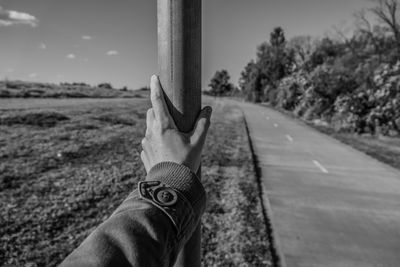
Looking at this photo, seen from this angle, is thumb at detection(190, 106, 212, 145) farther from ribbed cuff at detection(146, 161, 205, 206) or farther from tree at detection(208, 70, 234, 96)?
tree at detection(208, 70, 234, 96)

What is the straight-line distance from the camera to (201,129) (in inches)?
57.9

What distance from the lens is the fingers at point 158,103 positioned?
141cm

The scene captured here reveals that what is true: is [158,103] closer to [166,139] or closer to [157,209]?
[166,139]

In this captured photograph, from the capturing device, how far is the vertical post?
1449 millimetres

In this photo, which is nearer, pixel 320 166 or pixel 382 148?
pixel 320 166

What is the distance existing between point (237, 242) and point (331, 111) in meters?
22.2

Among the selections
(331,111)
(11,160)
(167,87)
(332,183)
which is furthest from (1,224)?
(331,111)

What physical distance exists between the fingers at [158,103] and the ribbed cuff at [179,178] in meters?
0.22

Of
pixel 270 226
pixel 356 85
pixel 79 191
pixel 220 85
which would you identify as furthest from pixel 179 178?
pixel 220 85

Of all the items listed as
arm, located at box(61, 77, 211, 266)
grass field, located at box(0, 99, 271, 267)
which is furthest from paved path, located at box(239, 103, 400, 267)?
arm, located at box(61, 77, 211, 266)

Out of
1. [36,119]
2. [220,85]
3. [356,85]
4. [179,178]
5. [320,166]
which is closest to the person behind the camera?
[179,178]

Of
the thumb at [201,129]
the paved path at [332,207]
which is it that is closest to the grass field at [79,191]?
the paved path at [332,207]

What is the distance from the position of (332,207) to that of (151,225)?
251 inches

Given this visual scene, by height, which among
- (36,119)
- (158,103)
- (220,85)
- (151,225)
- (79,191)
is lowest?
(220,85)
